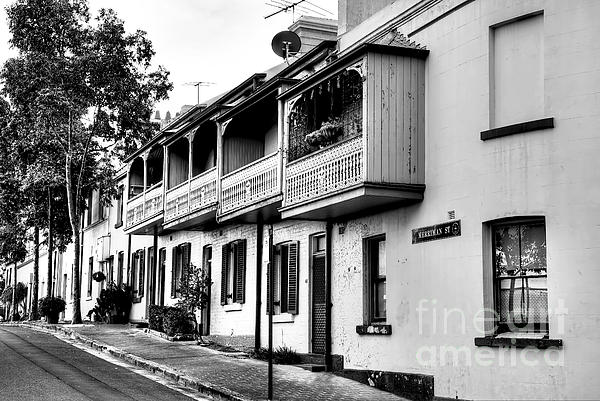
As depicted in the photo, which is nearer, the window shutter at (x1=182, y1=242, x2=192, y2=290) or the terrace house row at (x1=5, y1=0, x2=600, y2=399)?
the terrace house row at (x1=5, y1=0, x2=600, y2=399)

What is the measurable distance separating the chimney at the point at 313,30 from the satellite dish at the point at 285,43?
0.75 meters

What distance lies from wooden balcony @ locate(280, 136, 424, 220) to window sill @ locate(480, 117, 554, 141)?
2.00 meters

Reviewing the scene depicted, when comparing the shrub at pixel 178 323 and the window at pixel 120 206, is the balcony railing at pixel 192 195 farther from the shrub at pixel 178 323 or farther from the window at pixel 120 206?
the window at pixel 120 206

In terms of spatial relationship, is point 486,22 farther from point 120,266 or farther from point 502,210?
point 120,266

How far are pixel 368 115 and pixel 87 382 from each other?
6938mm

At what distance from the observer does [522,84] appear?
13.8 m

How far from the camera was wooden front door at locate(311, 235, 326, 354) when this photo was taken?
1936 centimetres

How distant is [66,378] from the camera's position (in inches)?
653

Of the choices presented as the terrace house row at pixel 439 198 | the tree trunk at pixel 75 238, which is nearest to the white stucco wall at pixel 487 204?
the terrace house row at pixel 439 198

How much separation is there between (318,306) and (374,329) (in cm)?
301

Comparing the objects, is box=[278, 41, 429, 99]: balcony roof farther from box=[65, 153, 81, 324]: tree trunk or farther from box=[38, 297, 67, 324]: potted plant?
box=[38, 297, 67, 324]: potted plant

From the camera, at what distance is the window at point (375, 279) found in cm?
1725

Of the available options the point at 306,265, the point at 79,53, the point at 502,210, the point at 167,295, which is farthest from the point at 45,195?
the point at 502,210

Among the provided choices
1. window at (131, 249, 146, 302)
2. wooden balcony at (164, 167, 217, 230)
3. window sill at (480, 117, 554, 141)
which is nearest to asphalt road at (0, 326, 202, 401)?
wooden balcony at (164, 167, 217, 230)
